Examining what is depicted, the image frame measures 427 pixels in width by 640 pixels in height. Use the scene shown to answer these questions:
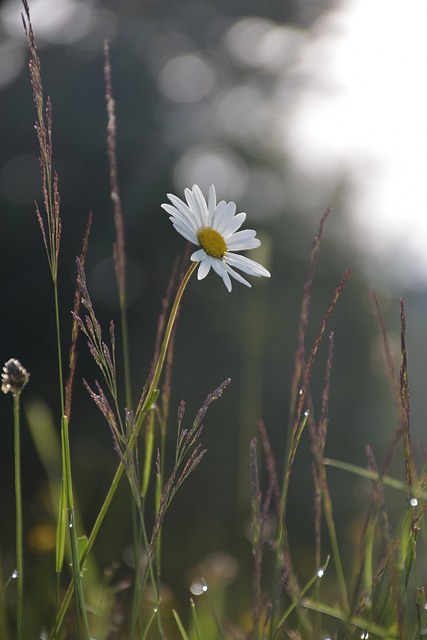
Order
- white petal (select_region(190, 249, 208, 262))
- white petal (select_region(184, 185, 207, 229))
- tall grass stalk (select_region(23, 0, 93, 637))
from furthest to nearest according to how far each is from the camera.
A: white petal (select_region(184, 185, 207, 229)), white petal (select_region(190, 249, 208, 262)), tall grass stalk (select_region(23, 0, 93, 637))

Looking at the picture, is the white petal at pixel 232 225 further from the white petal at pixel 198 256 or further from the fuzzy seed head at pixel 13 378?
the fuzzy seed head at pixel 13 378

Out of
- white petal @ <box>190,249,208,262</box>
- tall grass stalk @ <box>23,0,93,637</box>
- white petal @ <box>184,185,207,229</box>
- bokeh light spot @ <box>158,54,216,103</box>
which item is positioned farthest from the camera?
bokeh light spot @ <box>158,54,216,103</box>

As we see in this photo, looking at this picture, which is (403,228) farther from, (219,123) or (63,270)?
(63,270)

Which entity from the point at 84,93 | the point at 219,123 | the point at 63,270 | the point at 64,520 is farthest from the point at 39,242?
Answer: the point at 64,520

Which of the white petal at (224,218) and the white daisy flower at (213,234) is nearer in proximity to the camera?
the white daisy flower at (213,234)

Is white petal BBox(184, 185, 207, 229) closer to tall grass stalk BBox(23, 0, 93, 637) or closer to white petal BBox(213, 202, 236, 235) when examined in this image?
white petal BBox(213, 202, 236, 235)

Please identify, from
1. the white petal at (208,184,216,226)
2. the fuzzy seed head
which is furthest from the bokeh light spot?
the fuzzy seed head

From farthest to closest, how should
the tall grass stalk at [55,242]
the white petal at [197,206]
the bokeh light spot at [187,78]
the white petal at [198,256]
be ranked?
1. the bokeh light spot at [187,78]
2. the white petal at [197,206]
3. the white petal at [198,256]
4. the tall grass stalk at [55,242]

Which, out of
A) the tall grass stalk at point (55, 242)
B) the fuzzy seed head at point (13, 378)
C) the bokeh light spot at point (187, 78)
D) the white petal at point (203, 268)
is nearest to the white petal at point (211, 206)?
the white petal at point (203, 268)

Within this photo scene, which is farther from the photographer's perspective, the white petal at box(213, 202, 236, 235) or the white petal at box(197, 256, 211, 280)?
the white petal at box(213, 202, 236, 235)
